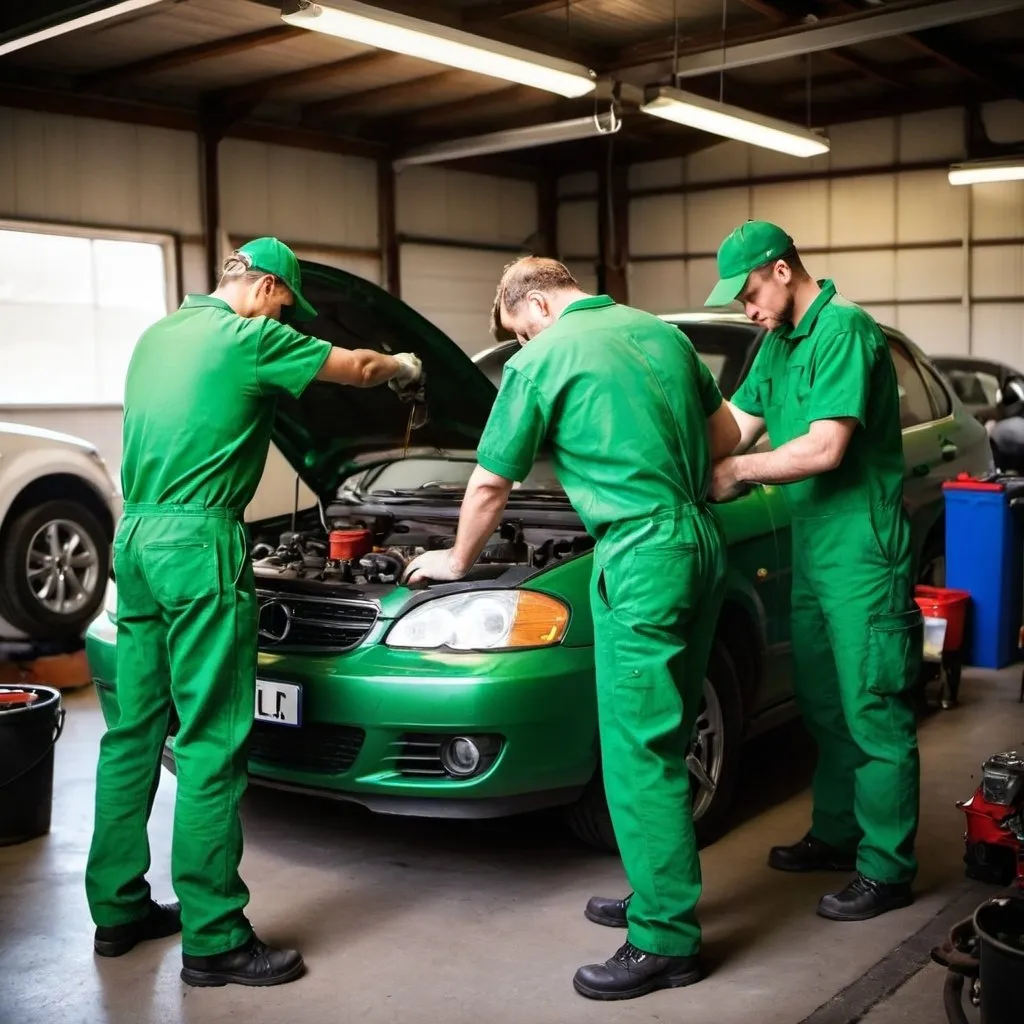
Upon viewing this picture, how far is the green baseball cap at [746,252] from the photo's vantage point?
3.23m

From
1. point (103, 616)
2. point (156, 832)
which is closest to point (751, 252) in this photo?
point (103, 616)

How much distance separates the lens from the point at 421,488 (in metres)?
4.39

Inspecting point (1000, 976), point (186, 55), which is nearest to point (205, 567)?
point (1000, 976)

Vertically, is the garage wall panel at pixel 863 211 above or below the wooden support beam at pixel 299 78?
below

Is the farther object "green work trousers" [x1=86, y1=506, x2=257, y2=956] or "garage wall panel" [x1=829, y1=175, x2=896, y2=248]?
"garage wall panel" [x1=829, y1=175, x2=896, y2=248]

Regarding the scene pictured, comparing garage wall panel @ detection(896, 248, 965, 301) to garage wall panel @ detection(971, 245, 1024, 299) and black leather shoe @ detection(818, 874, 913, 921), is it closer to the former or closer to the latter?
garage wall panel @ detection(971, 245, 1024, 299)

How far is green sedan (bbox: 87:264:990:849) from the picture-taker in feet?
10.4

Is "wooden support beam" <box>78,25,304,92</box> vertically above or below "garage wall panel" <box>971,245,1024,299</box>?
above

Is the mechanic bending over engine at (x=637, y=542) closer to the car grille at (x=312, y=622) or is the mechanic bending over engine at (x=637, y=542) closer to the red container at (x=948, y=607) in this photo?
the car grille at (x=312, y=622)

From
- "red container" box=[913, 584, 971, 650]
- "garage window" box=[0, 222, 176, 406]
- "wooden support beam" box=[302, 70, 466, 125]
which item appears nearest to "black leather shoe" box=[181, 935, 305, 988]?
"red container" box=[913, 584, 971, 650]

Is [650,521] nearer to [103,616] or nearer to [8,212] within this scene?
[103,616]

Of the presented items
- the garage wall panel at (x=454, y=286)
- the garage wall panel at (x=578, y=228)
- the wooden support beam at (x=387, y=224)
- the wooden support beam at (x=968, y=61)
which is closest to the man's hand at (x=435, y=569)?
the wooden support beam at (x=968, y=61)

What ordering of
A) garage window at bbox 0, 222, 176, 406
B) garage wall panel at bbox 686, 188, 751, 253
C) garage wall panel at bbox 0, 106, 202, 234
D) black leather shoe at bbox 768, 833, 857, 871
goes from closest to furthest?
black leather shoe at bbox 768, 833, 857, 871
garage wall panel at bbox 0, 106, 202, 234
garage window at bbox 0, 222, 176, 406
garage wall panel at bbox 686, 188, 751, 253

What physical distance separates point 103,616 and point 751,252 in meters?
2.15
